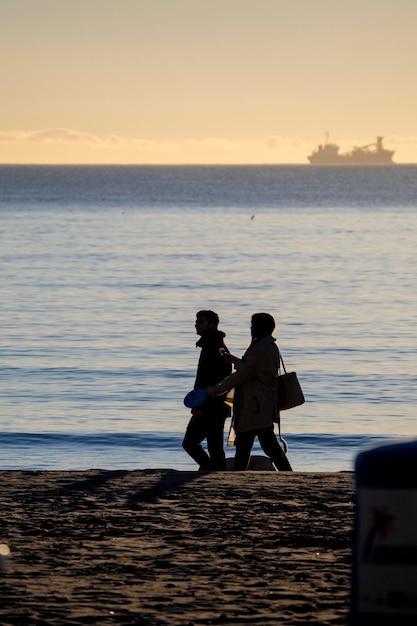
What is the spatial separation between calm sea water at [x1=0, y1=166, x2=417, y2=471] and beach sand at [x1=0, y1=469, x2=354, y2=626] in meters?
5.12

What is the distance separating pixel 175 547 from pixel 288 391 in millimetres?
2729

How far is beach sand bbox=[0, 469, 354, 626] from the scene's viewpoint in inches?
251

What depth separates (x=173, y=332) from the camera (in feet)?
88.6

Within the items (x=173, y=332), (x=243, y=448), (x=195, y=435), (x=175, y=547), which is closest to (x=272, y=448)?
(x=243, y=448)

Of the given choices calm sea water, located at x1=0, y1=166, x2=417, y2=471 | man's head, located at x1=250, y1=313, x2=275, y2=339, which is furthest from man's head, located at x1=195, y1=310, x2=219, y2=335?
calm sea water, located at x1=0, y1=166, x2=417, y2=471

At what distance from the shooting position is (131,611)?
249 inches

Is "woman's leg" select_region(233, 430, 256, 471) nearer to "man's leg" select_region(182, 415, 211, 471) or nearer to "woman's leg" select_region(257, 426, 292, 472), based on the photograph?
"woman's leg" select_region(257, 426, 292, 472)

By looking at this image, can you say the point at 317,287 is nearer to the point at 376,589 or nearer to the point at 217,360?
the point at 217,360

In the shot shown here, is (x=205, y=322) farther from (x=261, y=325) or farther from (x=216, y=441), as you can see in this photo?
(x=216, y=441)

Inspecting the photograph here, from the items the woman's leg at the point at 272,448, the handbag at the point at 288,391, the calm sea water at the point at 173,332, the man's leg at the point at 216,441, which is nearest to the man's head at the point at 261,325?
the handbag at the point at 288,391

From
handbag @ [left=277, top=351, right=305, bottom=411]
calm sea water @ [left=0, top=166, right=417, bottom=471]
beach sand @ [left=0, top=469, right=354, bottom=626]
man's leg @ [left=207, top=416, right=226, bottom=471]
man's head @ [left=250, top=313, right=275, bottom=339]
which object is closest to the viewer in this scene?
beach sand @ [left=0, top=469, right=354, bottom=626]

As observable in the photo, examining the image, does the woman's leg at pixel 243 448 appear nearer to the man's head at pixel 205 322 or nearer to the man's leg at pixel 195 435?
the man's leg at pixel 195 435

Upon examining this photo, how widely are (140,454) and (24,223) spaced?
63.9m

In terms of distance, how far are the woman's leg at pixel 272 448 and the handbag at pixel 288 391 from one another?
210mm
